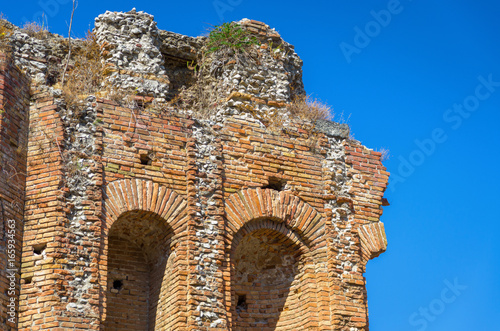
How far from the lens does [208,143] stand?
1622 centimetres

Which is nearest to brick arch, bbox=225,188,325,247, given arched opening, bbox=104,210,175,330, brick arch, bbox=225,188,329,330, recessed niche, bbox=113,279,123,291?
brick arch, bbox=225,188,329,330

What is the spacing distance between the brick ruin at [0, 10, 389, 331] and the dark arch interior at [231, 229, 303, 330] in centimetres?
2

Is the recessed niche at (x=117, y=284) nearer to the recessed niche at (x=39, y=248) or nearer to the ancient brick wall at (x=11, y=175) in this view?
the recessed niche at (x=39, y=248)

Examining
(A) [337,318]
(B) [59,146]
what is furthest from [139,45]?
(A) [337,318]

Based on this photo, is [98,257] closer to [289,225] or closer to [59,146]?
[59,146]

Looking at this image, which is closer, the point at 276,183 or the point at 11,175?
the point at 11,175

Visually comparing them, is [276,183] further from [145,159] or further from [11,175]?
[11,175]

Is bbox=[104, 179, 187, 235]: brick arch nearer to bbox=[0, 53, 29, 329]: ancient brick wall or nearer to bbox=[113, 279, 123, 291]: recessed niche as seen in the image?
bbox=[113, 279, 123, 291]: recessed niche

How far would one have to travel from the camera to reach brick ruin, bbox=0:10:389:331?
14.4 meters

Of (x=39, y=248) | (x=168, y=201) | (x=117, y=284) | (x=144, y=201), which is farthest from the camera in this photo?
(x=117, y=284)

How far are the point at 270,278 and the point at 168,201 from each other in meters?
2.41

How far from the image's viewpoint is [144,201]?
49.8 ft

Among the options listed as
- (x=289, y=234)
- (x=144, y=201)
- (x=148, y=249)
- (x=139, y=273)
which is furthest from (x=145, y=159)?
(x=289, y=234)

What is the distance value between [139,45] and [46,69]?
1.74m
